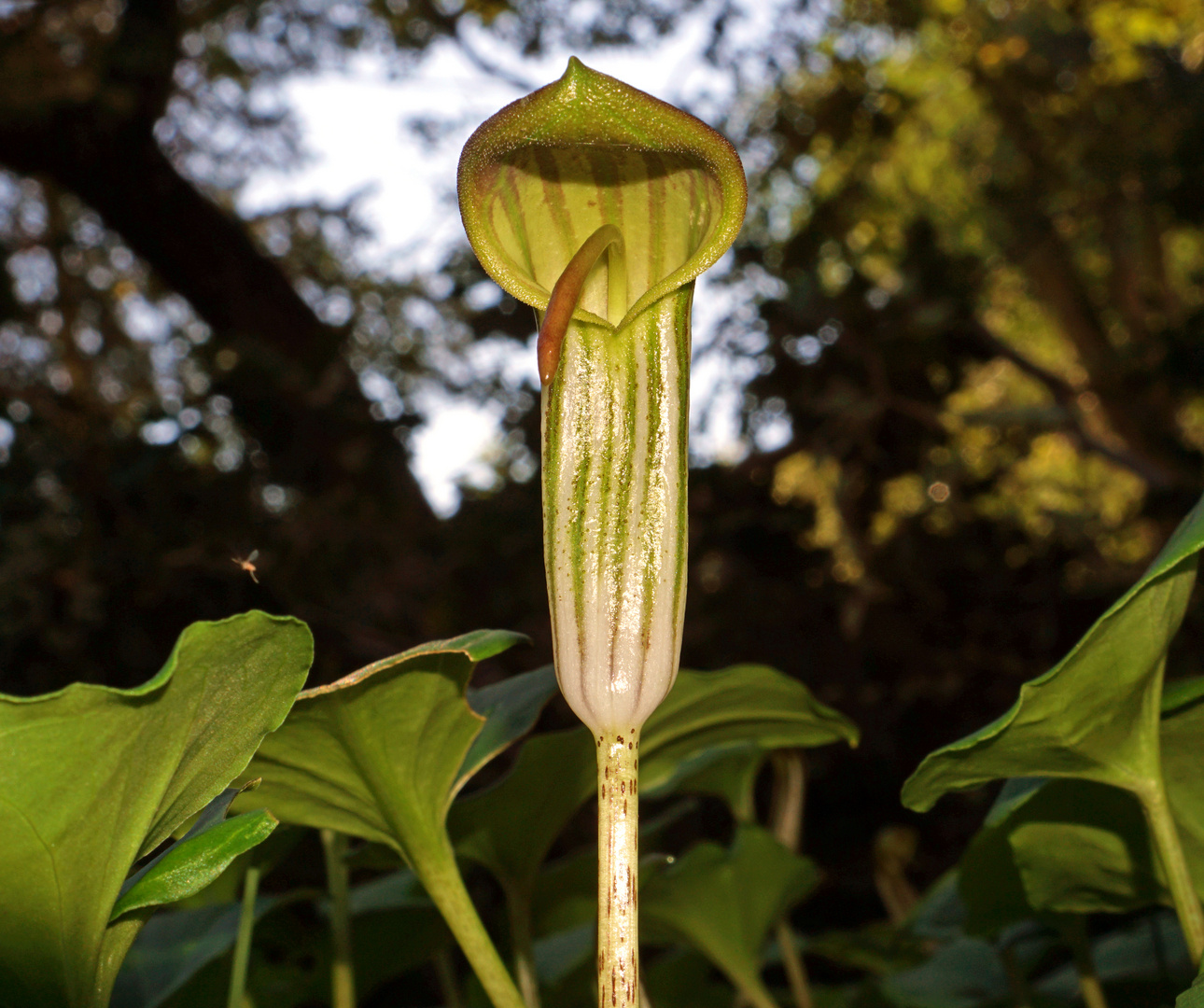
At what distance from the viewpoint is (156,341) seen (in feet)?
13.4

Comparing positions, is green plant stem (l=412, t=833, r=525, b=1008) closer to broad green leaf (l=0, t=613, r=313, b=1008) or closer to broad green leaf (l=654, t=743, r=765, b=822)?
broad green leaf (l=0, t=613, r=313, b=1008)

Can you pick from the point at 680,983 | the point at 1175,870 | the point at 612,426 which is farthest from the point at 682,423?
the point at 680,983

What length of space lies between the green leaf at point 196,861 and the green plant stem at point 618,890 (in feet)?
0.35

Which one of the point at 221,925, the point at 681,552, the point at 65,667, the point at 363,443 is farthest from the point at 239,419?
the point at 681,552

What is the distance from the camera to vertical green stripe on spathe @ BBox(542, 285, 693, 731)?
1.22 feet

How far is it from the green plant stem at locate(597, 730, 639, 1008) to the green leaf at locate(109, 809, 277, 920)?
0.11 m

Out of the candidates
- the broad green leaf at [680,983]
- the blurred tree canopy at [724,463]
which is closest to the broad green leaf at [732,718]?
the broad green leaf at [680,983]

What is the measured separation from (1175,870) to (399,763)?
1.05 ft

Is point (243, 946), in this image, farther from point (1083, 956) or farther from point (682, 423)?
point (1083, 956)

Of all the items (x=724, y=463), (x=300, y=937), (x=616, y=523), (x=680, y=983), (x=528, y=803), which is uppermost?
(x=724, y=463)

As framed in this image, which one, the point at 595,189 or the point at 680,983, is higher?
the point at 595,189

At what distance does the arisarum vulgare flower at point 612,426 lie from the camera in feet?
1.20

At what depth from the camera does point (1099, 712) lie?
432 millimetres

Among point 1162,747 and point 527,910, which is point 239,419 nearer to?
point 527,910
